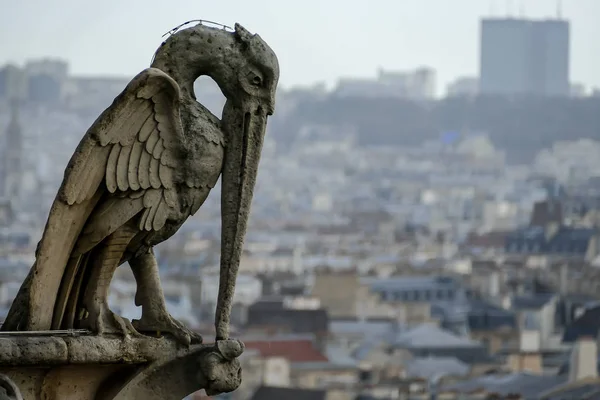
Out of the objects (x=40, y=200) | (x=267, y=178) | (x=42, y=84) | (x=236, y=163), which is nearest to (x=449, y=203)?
(x=267, y=178)

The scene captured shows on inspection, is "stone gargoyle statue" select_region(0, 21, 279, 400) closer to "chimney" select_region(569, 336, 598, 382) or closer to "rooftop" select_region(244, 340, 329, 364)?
"chimney" select_region(569, 336, 598, 382)

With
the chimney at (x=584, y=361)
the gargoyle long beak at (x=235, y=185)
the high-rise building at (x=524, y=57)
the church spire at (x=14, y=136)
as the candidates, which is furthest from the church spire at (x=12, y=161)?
the gargoyle long beak at (x=235, y=185)

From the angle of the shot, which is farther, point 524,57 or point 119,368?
point 524,57

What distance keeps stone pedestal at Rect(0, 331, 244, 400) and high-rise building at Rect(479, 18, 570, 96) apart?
464 feet

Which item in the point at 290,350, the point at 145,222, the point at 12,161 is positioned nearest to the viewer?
the point at 145,222

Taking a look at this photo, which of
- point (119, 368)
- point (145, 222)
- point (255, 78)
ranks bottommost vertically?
point (119, 368)

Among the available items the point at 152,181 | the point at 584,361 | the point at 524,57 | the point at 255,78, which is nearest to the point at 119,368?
the point at 152,181

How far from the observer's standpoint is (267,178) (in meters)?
121

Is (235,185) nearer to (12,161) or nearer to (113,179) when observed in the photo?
(113,179)

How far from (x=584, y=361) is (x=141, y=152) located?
113ft

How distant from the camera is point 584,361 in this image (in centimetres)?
3869

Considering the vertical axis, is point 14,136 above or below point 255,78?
above

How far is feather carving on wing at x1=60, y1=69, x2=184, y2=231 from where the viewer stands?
4.42 meters

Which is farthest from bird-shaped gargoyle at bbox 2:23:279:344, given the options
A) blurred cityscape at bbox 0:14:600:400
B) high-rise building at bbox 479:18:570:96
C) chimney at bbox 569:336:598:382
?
high-rise building at bbox 479:18:570:96
